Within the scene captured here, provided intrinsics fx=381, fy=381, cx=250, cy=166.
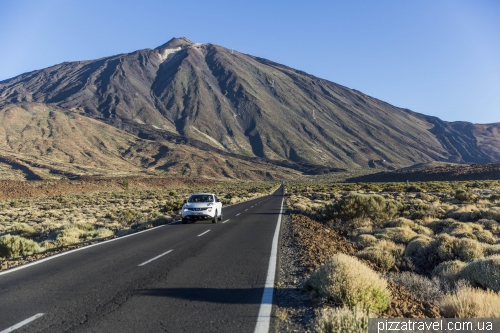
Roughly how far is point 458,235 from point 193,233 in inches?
390

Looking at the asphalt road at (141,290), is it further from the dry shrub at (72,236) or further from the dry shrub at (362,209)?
the dry shrub at (362,209)

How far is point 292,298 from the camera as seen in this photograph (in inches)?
255

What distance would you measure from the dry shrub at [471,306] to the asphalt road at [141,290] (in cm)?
279

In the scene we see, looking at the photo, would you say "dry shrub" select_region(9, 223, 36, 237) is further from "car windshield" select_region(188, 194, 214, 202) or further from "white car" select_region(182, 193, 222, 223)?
"car windshield" select_region(188, 194, 214, 202)

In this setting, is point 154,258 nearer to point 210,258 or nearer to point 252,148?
point 210,258

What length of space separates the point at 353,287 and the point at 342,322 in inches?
44.2

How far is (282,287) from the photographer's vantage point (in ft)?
23.6

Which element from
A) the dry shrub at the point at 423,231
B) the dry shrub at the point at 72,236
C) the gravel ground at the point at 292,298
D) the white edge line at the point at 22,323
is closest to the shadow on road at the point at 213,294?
the gravel ground at the point at 292,298

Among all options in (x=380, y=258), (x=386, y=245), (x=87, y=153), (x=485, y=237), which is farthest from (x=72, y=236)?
(x=87, y=153)

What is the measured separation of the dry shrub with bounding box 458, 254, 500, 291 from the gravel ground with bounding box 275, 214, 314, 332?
3.12m

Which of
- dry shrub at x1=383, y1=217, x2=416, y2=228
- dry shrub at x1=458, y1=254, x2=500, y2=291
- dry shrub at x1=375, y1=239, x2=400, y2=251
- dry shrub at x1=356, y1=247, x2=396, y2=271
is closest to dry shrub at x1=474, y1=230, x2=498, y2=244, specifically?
dry shrub at x1=375, y1=239, x2=400, y2=251

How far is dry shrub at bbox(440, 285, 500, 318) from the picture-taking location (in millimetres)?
5074

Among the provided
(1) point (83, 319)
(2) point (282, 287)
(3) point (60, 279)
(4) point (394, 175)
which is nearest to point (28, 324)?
(1) point (83, 319)

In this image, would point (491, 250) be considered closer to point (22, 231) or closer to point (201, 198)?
point (201, 198)
